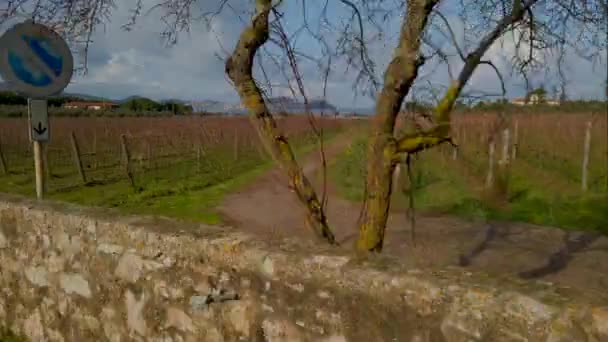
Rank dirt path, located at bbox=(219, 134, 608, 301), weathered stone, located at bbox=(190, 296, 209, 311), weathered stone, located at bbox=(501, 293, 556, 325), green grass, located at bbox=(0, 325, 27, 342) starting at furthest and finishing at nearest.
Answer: dirt path, located at bbox=(219, 134, 608, 301) → green grass, located at bbox=(0, 325, 27, 342) → weathered stone, located at bbox=(190, 296, 209, 311) → weathered stone, located at bbox=(501, 293, 556, 325)

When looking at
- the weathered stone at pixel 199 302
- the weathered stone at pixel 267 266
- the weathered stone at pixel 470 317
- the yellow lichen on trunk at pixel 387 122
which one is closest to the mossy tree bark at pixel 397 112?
the yellow lichen on trunk at pixel 387 122

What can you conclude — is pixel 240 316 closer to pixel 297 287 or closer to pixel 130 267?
pixel 297 287

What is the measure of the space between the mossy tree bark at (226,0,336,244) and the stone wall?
0.90 metres

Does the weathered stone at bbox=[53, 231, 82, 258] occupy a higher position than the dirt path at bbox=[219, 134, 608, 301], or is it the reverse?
the weathered stone at bbox=[53, 231, 82, 258]

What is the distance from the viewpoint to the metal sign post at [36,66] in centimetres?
371

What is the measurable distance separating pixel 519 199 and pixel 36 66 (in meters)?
11.2

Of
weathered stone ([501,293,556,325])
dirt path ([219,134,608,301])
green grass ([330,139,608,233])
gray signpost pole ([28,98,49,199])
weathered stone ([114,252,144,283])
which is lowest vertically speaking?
dirt path ([219,134,608,301])

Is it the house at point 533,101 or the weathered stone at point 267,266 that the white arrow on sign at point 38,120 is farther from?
the house at point 533,101

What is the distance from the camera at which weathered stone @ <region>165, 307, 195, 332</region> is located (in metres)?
2.67

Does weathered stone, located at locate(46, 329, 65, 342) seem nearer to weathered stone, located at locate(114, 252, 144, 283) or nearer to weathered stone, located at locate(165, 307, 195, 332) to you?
weathered stone, located at locate(114, 252, 144, 283)

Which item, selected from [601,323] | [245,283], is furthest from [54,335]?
[601,323]

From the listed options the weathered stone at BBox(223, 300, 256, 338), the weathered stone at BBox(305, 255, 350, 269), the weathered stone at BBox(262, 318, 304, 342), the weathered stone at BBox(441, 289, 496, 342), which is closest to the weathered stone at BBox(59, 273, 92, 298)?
the weathered stone at BBox(223, 300, 256, 338)

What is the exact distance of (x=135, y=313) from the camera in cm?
293

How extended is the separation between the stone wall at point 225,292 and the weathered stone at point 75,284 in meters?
0.01
